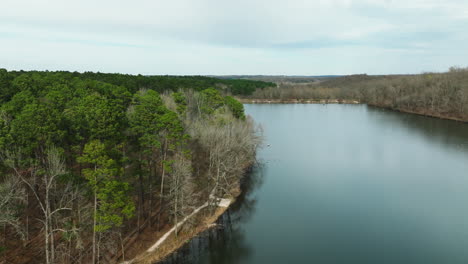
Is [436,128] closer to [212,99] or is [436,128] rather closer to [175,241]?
[212,99]

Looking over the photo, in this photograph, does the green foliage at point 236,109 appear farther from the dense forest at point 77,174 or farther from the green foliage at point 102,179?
the green foliage at point 102,179

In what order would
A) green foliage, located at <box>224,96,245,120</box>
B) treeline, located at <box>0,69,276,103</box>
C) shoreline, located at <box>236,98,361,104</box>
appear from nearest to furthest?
treeline, located at <box>0,69,276,103</box>, green foliage, located at <box>224,96,245,120</box>, shoreline, located at <box>236,98,361,104</box>

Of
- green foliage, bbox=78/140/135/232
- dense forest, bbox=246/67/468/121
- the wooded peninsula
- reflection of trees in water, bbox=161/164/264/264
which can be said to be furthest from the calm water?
dense forest, bbox=246/67/468/121

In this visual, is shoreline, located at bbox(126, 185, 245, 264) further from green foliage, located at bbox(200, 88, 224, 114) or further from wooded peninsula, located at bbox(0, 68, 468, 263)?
green foliage, located at bbox(200, 88, 224, 114)

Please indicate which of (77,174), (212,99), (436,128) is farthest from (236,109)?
(436,128)

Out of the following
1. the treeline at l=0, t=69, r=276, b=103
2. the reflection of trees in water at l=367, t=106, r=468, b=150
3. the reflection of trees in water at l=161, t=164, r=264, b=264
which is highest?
the treeline at l=0, t=69, r=276, b=103

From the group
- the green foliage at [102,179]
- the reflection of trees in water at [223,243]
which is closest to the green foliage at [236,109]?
the reflection of trees in water at [223,243]
